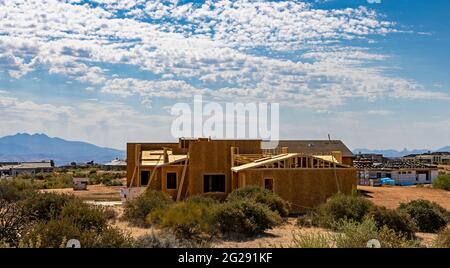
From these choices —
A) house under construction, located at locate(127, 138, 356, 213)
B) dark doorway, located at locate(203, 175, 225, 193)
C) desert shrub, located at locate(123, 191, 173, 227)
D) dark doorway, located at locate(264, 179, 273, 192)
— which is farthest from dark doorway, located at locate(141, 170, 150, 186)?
desert shrub, located at locate(123, 191, 173, 227)

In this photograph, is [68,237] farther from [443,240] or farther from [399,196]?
[399,196]

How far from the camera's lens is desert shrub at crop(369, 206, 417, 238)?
637 inches

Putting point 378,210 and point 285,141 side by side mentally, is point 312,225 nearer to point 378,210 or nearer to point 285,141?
point 378,210

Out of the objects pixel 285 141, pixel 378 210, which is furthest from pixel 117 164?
pixel 378 210

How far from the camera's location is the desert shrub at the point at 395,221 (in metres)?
16.2

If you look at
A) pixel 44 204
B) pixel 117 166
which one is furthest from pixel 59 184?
pixel 117 166

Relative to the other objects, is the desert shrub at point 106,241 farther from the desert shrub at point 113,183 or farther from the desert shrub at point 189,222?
the desert shrub at point 113,183

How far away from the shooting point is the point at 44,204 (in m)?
16.4

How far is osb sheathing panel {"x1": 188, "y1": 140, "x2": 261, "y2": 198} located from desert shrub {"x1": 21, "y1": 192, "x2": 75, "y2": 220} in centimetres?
962

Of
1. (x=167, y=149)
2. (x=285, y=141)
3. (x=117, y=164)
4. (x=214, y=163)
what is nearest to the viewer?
(x=214, y=163)

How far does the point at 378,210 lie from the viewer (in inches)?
673

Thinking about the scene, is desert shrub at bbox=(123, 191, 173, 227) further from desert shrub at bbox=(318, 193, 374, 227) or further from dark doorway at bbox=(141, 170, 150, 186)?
dark doorway at bbox=(141, 170, 150, 186)
